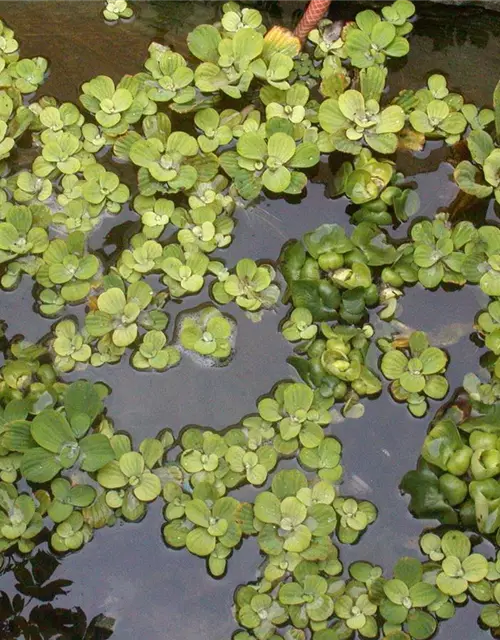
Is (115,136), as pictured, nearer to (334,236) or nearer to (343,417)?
(334,236)

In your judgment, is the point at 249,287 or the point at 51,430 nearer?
the point at 51,430

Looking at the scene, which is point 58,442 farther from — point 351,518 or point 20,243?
point 351,518

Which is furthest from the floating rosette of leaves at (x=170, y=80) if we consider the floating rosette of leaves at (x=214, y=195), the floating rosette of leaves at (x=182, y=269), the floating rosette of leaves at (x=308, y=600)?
the floating rosette of leaves at (x=308, y=600)

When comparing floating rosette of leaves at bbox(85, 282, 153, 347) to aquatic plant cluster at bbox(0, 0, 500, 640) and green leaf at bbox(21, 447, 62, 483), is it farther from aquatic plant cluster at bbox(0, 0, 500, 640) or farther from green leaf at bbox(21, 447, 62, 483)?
green leaf at bbox(21, 447, 62, 483)

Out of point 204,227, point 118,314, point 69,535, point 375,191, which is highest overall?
point 375,191

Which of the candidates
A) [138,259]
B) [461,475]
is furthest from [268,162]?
[461,475]

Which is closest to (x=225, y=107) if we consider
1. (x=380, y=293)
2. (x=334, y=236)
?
(x=334, y=236)

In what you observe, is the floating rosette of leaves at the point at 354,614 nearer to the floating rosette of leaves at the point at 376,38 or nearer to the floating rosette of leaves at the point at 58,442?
the floating rosette of leaves at the point at 58,442

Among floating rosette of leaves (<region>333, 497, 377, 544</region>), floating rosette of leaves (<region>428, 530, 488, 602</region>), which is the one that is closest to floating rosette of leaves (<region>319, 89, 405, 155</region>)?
floating rosette of leaves (<region>333, 497, 377, 544</region>)
